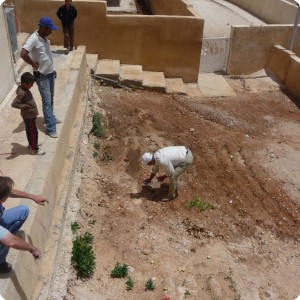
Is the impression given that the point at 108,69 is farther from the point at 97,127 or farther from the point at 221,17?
the point at 221,17

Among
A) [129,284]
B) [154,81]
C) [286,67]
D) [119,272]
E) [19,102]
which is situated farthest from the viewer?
[286,67]

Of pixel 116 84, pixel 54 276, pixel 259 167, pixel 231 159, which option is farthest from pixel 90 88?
pixel 54 276

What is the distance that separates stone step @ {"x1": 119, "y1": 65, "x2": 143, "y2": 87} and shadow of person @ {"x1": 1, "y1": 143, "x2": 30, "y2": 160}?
5347 millimetres

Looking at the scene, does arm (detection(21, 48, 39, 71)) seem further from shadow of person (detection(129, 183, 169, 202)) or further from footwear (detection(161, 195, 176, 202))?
footwear (detection(161, 195, 176, 202))

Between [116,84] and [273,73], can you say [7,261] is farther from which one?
[273,73]

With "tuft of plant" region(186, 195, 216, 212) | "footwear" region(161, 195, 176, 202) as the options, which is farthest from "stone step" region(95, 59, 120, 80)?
"tuft of plant" region(186, 195, 216, 212)

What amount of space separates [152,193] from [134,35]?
228 inches

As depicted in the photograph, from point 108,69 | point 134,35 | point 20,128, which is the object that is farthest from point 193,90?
point 20,128

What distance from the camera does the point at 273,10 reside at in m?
18.2

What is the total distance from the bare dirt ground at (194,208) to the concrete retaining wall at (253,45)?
11.2 feet

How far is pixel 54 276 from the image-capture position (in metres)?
4.87

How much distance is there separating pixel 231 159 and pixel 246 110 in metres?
2.93

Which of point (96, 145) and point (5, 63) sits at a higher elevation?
point (5, 63)

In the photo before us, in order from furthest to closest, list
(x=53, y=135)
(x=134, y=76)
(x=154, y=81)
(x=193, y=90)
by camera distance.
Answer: (x=193, y=90) < (x=154, y=81) < (x=134, y=76) < (x=53, y=135)
